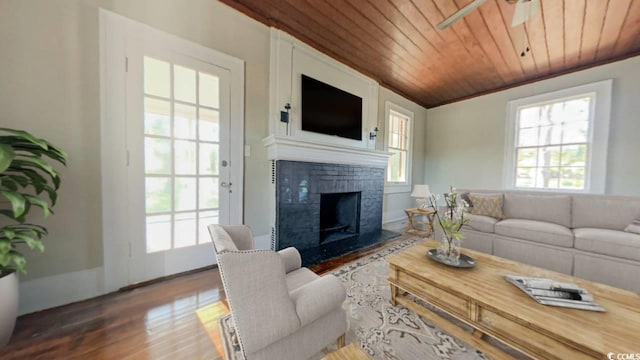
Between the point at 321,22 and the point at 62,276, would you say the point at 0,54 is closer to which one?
the point at 62,276

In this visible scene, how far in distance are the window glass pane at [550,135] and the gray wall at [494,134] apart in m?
0.52

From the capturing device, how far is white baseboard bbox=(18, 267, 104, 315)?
149 cm

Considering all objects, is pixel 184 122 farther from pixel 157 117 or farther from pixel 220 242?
pixel 220 242

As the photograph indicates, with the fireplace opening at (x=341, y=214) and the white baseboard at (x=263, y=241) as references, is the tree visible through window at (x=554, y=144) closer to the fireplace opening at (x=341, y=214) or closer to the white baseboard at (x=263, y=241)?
the fireplace opening at (x=341, y=214)

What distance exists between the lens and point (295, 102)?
2855mm

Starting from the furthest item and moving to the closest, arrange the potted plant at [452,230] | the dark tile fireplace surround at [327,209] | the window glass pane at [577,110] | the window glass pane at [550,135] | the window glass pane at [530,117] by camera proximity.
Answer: the window glass pane at [530,117] < the window glass pane at [550,135] < the window glass pane at [577,110] < the dark tile fireplace surround at [327,209] < the potted plant at [452,230]

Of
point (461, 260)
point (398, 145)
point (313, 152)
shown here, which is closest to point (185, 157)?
point (313, 152)

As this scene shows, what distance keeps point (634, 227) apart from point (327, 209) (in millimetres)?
3325

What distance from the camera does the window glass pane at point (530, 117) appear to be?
385 cm

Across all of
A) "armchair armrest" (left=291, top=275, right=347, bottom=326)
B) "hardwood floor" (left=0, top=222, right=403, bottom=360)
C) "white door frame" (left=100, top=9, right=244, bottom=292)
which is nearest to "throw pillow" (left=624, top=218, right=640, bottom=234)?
"armchair armrest" (left=291, top=275, right=347, bottom=326)

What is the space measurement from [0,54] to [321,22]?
260cm

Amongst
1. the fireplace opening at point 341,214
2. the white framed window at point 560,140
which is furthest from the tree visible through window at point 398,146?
the white framed window at point 560,140

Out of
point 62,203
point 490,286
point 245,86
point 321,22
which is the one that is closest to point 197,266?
point 62,203

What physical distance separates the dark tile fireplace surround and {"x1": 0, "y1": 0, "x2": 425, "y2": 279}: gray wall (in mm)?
1613
